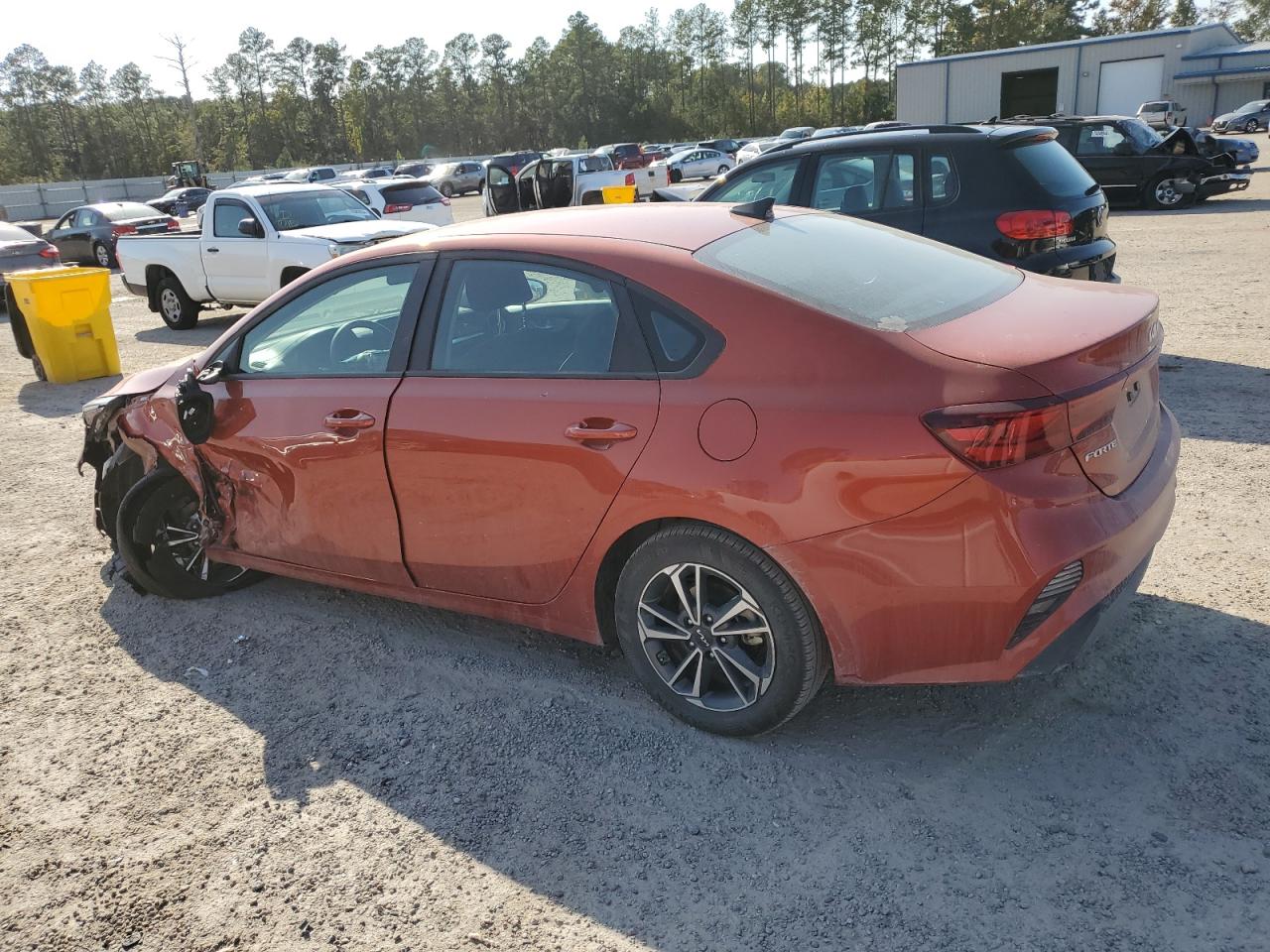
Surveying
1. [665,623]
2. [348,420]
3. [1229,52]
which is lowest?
[665,623]

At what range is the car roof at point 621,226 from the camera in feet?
11.7

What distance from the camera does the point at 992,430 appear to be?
2.75 meters

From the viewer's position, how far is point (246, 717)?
3.84 metres

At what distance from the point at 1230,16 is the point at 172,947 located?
469 ft

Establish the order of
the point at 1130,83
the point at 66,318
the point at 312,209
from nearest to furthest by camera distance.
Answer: the point at 66,318 → the point at 312,209 → the point at 1130,83

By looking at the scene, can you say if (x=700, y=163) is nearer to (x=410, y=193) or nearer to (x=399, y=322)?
(x=410, y=193)

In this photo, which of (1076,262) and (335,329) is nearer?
(335,329)

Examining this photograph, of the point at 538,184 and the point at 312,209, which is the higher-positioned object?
the point at 312,209

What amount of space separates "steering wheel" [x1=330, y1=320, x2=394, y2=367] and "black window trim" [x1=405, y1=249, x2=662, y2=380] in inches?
6.8

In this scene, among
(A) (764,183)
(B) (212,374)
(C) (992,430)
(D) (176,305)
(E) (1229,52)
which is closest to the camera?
(C) (992,430)

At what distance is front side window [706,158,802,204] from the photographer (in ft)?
26.9

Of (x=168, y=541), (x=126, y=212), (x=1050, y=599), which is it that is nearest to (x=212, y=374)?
(x=168, y=541)

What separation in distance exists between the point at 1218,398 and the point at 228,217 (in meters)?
11.4

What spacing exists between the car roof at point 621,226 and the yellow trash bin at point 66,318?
8328mm
